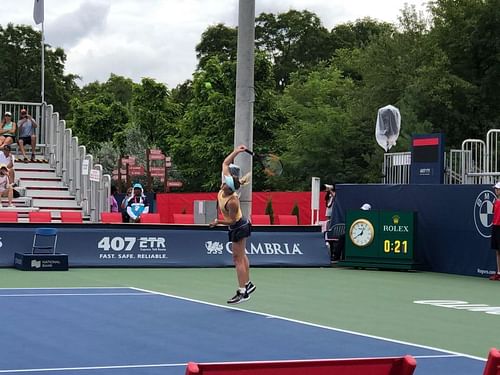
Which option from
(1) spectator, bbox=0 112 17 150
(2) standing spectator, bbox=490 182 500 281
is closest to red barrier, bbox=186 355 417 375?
(2) standing spectator, bbox=490 182 500 281

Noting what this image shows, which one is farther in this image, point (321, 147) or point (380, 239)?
point (321, 147)

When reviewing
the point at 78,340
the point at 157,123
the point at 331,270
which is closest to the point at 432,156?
the point at 331,270

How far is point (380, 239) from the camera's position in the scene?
23.3m

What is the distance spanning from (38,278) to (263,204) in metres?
21.7

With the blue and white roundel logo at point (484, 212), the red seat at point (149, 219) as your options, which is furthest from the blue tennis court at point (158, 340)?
the red seat at point (149, 219)

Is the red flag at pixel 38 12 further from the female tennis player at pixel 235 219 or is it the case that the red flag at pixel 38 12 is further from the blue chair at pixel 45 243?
the female tennis player at pixel 235 219

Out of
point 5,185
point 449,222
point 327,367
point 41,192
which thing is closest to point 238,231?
point 327,367

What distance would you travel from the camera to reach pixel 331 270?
22875mm

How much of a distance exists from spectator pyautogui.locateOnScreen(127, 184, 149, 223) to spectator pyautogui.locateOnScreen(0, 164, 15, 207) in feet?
10.5

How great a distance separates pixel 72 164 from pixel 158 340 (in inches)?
728

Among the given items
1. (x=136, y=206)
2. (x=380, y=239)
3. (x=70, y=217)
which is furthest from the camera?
(x=136, y=206)

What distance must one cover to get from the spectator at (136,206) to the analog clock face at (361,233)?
5532 mm

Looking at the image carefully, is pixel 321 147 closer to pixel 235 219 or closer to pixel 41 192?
pixel 41 192

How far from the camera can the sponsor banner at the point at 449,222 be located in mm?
21641
